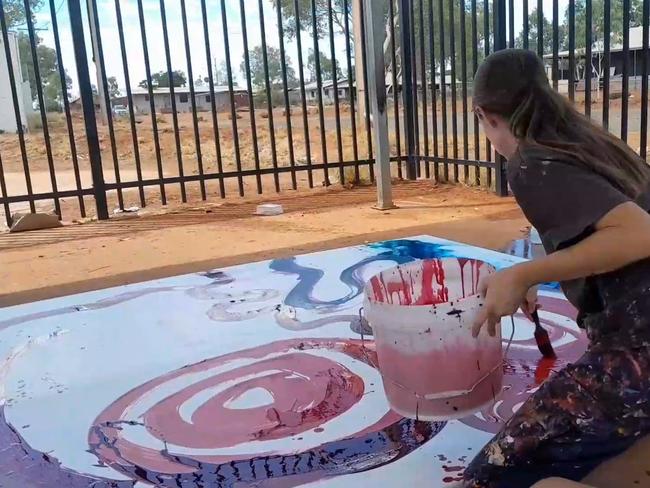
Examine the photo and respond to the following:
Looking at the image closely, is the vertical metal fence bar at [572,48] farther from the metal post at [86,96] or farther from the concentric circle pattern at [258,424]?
the metal post at [86,96]

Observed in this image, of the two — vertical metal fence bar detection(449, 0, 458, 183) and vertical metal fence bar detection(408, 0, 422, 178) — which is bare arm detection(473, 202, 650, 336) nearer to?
vertical metal fence bar detection(449, 0, 458, 183)

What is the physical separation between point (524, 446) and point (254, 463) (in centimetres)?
68

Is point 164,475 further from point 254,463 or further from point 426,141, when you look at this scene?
point 426,141

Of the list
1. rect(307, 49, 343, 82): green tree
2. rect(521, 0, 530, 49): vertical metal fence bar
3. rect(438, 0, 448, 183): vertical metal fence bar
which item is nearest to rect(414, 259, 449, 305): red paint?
rect(521, 0, 530, 49): vertical metal fence bar

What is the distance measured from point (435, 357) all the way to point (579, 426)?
39 centimetres

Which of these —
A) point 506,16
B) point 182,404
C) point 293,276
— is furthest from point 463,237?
point 182,404

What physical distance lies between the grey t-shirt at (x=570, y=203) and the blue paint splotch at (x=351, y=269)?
5.02 feet

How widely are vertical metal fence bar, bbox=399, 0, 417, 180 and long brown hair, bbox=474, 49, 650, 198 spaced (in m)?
5.01

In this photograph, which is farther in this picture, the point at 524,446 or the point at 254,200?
the point at 254,200

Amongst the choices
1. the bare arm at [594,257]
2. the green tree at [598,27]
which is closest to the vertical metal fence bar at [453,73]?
the green tree at [598,27]

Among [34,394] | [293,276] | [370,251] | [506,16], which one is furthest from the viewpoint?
[506,16]

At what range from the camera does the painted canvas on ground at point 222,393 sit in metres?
1.70

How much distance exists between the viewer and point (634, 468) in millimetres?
1402

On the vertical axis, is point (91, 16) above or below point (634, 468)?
above
